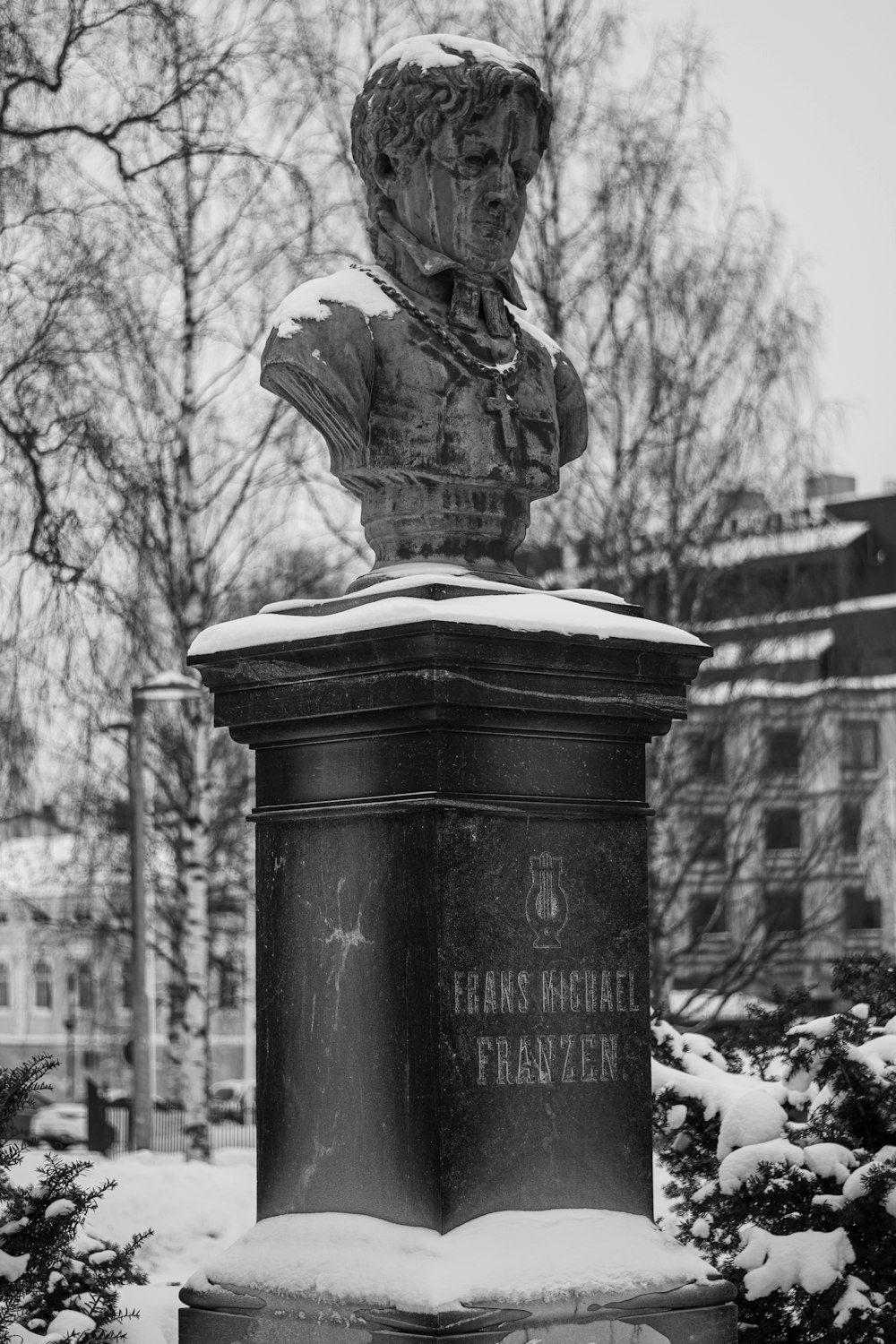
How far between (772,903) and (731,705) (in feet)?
6.36

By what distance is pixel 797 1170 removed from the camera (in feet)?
20.4

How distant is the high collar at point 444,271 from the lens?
5816mm

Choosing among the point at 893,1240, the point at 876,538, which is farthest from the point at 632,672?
the point at 876,538

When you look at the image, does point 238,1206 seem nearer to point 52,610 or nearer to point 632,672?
point 52,610

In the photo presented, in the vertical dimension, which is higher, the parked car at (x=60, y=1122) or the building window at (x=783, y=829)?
the building window at (x=783, y=829)

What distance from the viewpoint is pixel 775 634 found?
62.6ft

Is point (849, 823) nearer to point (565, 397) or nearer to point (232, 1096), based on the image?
point (565, 397)

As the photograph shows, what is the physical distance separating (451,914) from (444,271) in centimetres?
184

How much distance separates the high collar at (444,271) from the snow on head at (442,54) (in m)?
0.42

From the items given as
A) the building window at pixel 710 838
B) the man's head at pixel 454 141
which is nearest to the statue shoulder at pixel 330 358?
the man's head at pixel 454 141

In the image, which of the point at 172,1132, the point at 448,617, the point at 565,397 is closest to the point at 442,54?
the point at 565,397

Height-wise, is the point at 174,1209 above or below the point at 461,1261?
below

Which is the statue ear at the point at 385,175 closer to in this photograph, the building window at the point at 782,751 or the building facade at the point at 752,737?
the building facade at the point at 752,737

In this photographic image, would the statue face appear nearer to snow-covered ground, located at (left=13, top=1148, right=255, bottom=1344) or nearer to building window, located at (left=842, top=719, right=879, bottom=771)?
snow-covered ground, located at (left=13, top=1148, right=255, bottom=1344)
